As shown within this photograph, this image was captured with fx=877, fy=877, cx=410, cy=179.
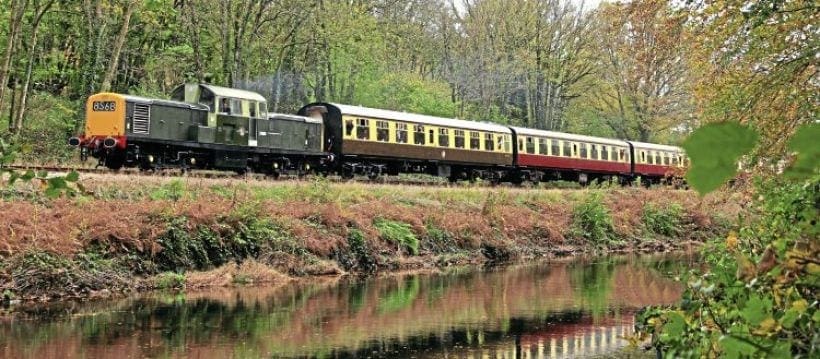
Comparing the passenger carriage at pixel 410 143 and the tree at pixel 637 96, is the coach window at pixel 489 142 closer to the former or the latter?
the passenger carriage at pixel 410 143

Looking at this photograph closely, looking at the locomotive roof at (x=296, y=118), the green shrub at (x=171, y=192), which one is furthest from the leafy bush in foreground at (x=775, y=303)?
the locomotive roof at (x=296, y=118)

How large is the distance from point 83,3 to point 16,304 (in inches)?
870

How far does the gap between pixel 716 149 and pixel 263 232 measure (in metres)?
19.2

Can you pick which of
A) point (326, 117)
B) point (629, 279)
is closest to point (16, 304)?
point (629, 279)

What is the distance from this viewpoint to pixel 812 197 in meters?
4.41

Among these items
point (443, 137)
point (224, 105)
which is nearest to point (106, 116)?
point (224, 105)

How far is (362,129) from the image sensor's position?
3088cm

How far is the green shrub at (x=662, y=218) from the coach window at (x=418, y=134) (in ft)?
30.0

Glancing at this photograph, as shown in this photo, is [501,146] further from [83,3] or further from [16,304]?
[16,304]

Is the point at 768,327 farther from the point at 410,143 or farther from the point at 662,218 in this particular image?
the point at 662,218

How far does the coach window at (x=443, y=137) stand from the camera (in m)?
33.9

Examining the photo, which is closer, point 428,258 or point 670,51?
point 670,51

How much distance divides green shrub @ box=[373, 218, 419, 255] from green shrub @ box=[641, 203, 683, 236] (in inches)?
519

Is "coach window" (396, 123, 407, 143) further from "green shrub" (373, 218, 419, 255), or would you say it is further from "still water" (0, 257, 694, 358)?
"still water" (0, 257, 694, 358)
